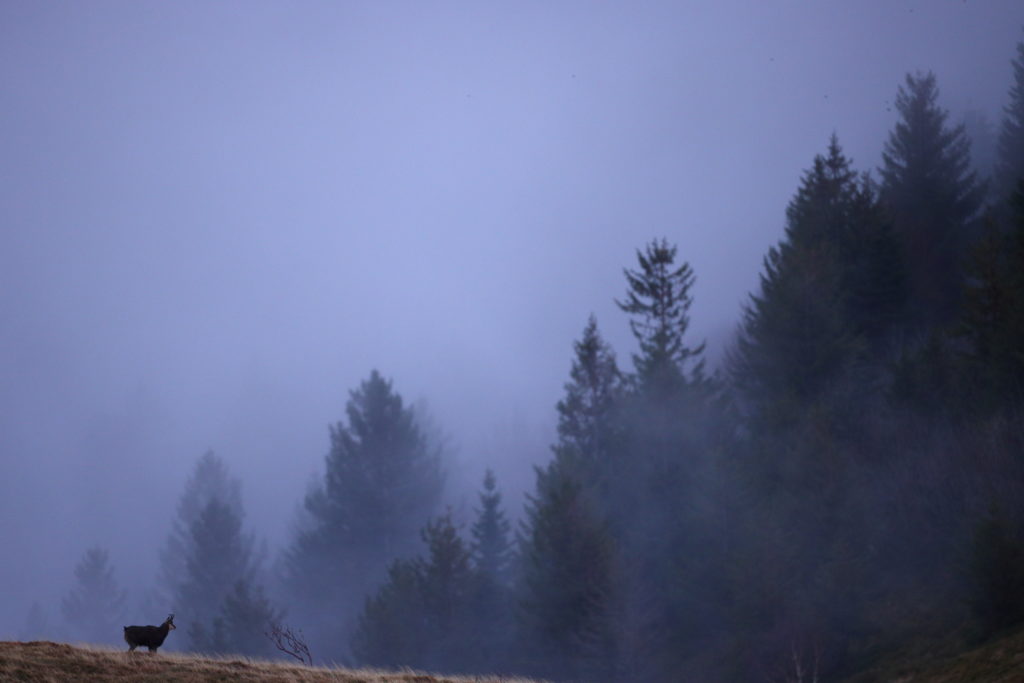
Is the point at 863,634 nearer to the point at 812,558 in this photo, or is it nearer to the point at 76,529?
the point at 812,558

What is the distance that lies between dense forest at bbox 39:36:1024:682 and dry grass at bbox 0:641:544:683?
1874 centimetres

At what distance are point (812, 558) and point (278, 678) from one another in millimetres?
26129

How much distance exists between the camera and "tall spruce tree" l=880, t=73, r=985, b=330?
4166 cm

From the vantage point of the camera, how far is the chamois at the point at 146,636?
12.4m

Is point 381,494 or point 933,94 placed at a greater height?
point 933,94

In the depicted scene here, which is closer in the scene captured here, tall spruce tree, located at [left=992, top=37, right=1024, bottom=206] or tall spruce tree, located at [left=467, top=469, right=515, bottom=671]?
tall spruce tree, located at [left=467, top=469, right=515, bottom=671]

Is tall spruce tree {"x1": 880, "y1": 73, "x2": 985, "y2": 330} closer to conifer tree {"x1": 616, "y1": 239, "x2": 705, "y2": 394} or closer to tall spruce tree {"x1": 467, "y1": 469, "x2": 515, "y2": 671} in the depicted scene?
conifer tree {"x1": 616, "y1": 239, "x2": 705, "y2": 394}

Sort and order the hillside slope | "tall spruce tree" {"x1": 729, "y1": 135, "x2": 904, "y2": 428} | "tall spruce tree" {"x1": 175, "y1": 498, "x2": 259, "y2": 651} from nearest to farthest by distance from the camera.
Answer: the hillside slope, "tall spruce tree" {"x1": 729, "y1": 135, "x2": 904, "y2": 428}, "tall spruce tree" {"x1": 175, "y1": 498, "x2": 259, "y2": 651}

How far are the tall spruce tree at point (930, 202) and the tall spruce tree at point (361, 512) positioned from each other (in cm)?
4080

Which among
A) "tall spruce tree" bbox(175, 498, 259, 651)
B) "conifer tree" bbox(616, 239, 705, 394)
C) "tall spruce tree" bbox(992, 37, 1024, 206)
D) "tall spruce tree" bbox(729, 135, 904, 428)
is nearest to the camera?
"tall spruce tree" bbox(729, 135, 904, 428)

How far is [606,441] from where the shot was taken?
152 ft

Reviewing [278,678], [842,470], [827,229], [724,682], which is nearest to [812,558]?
[842,470]

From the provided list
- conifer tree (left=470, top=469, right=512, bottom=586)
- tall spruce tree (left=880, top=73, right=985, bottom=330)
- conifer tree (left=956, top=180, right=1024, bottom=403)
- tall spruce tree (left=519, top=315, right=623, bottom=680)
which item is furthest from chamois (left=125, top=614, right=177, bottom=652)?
tall spruce tree (left=880, top=73, right=985, bottom=330)

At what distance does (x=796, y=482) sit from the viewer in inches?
1277
